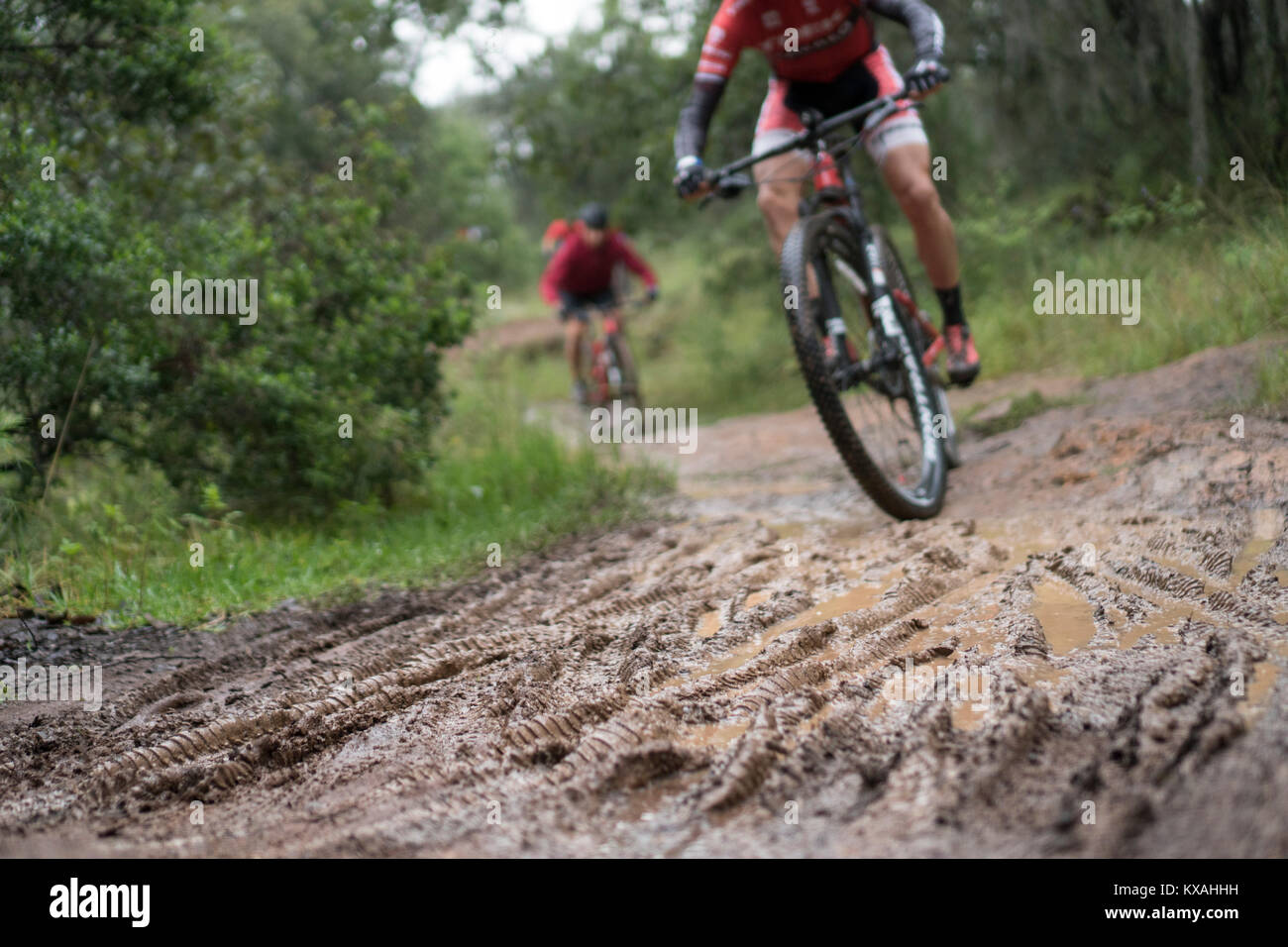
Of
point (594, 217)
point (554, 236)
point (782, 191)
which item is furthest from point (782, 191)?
point (554, 236)

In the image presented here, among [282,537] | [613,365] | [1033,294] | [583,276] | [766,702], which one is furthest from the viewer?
[583,276]

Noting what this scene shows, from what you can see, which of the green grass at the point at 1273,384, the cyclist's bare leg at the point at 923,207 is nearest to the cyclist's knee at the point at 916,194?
the cyclist's bare leg at the point at 923,207

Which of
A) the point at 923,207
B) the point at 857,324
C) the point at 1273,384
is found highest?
the point at 923,207

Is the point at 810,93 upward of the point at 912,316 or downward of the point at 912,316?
upward

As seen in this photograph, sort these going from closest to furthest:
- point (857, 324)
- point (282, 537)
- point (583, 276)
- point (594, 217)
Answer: point (857, 324)
point (282, 537)
point (594, 217)
point (583, 276)

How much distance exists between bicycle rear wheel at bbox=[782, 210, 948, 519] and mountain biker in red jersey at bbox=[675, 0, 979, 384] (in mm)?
286

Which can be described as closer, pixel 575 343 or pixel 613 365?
pixel 613 365

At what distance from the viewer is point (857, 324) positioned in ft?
13.7

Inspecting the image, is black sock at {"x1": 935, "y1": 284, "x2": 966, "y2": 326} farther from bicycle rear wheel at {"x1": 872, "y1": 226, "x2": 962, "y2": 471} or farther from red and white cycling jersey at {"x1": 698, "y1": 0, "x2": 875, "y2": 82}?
red and white cycling jersey at {"x1": 698, "y1": 0, "x2": 875, "y2": 82}

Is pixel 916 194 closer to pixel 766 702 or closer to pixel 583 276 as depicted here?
pixel 766 702

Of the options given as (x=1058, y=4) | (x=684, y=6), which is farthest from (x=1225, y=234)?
(x=684, y=6)

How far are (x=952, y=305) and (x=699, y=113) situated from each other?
1403mm

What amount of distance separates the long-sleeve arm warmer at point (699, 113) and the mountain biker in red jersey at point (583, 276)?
5342 mm

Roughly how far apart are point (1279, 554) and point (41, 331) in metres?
4.23
